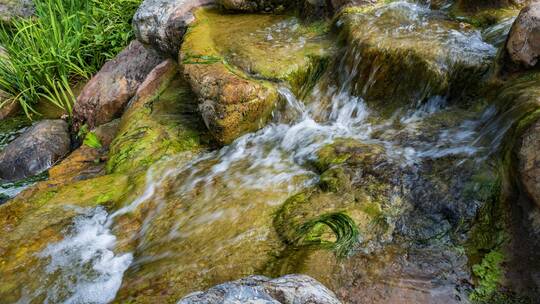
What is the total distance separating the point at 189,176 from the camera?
3.73 metres

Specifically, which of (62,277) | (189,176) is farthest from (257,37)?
(62,277)

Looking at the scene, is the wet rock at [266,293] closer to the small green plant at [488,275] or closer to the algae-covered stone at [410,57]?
the small green plant at [488,275]

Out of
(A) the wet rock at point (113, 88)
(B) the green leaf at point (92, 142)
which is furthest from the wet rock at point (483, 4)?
(B) the green leaf at point (92, 142)

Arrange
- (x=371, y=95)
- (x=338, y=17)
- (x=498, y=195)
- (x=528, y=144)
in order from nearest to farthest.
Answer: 1. (x=528, y=144)
2. (x=498, y=195)
3. (x=371, y=95)
4. (x=338, y=17)

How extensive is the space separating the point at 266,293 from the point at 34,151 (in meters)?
4.90

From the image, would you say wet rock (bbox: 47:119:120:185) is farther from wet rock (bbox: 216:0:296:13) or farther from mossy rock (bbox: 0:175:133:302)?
wet rock (bbox: 216:0:296:13)

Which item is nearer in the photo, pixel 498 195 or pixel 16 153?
pixel 498 195

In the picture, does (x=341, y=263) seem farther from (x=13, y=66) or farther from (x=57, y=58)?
(x=13, y=66)

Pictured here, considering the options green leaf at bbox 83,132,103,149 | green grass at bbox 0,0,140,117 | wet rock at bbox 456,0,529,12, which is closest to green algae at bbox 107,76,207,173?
green leaf at bbox 83,132,103,149

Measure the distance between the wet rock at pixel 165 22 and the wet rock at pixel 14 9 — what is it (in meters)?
4.43

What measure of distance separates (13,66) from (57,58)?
0.70 metres

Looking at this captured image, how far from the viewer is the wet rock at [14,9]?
28.6 feet

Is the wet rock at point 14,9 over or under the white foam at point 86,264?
over

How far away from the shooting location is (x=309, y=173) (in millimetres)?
3270
